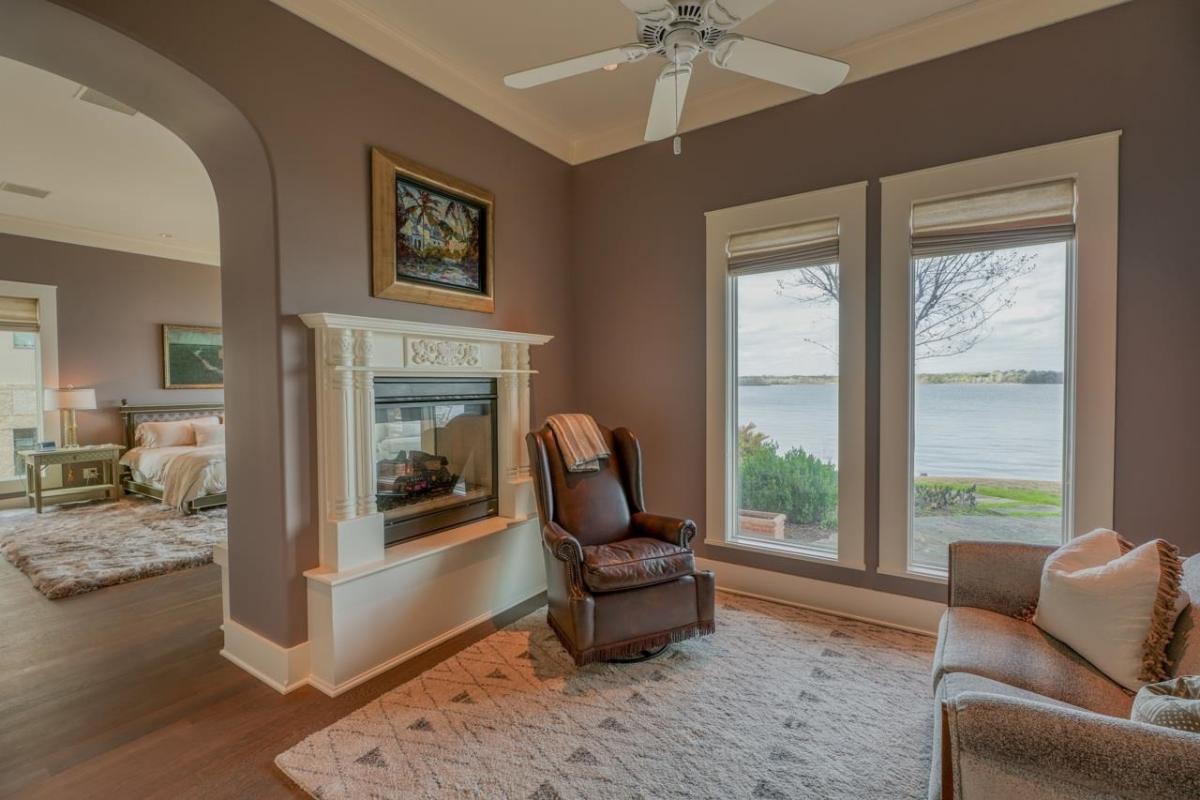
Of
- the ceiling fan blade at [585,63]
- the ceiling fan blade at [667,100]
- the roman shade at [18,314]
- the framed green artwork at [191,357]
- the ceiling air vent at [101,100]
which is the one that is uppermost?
the ceiling air vent at [101,100]

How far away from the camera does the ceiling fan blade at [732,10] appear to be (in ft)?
5.17

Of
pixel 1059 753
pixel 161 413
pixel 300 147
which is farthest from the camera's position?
pixel 161 413

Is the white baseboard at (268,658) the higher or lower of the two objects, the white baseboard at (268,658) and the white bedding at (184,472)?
the lower

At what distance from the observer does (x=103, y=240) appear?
5949mm

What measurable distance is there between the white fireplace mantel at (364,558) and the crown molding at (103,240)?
140 inches

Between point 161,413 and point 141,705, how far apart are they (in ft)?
18.4

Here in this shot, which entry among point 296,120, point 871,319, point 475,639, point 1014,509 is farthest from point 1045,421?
point 296,120

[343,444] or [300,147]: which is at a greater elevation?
[300,147]

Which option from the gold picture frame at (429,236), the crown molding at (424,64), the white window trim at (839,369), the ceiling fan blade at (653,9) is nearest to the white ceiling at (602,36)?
the crown molding at (424,64)

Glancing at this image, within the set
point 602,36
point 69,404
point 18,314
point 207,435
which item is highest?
point 602,36

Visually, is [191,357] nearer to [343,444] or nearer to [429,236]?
[429,236]

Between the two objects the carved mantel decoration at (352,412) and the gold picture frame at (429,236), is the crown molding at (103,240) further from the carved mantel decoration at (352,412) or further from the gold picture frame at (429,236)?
the carved mantel decoration at (352,412)

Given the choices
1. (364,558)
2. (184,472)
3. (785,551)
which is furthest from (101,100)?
(785,551)

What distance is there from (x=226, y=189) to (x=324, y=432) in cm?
122
